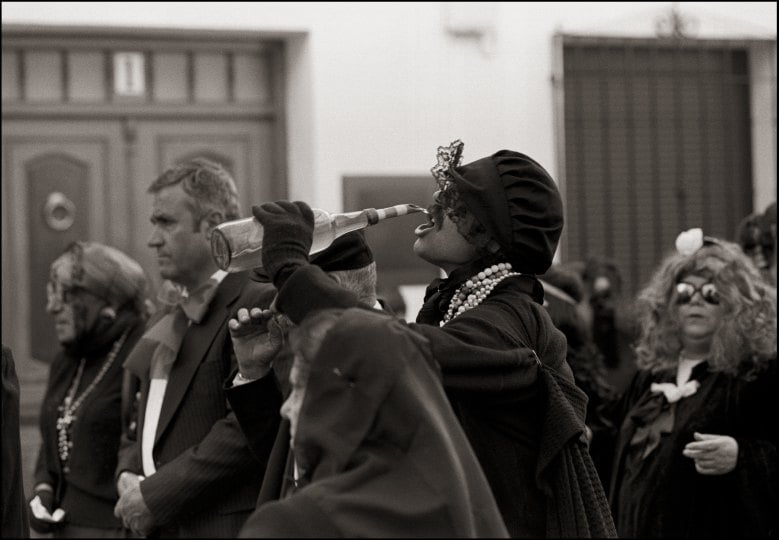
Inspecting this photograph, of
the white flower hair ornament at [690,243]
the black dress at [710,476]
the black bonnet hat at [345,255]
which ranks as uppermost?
the white flower hair ornament at [690,243]

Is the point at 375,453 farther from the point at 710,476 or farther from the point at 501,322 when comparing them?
the point at 710,476

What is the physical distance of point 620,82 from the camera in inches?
304

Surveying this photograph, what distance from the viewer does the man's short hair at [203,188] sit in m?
3.91

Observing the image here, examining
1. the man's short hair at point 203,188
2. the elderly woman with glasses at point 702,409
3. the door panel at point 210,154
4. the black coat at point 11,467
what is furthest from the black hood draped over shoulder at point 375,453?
the door panel at point 210,154

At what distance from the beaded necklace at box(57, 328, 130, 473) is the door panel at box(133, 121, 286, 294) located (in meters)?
2.50

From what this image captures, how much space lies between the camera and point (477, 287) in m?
2.76

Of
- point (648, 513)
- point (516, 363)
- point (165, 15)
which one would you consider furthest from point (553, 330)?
point (165, 15)

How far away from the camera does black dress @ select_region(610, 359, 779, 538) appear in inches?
170

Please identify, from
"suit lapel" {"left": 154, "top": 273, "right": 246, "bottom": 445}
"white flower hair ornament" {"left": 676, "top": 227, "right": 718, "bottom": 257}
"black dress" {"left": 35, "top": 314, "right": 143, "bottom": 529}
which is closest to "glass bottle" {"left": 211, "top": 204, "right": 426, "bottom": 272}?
"suit lapel" {"left": 154, "top": 273, "right": 246, "bottom": 445}

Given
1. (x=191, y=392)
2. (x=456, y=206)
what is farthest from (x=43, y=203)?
(x=456, y=206)

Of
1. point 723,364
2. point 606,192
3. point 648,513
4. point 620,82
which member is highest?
point 620,82

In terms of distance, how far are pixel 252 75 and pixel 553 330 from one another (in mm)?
5005

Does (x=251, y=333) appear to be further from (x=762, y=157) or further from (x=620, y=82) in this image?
(x=762, y=157)

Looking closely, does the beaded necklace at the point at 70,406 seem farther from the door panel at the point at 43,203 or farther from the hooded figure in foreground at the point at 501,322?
the door panel at the point at 43,203
